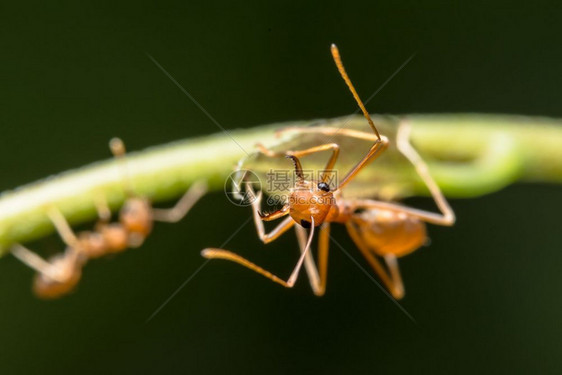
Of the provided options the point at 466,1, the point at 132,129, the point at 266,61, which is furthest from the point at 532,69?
the point at 132,129

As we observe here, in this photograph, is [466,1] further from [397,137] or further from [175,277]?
[175,277]

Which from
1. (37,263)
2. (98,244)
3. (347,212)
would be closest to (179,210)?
(98,244)

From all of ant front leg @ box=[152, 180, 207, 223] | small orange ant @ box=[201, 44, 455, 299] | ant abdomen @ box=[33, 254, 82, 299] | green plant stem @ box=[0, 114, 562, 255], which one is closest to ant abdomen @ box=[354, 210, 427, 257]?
small orange ant @ box=[201, 44, 455, 299]

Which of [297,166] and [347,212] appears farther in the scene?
[347,212]

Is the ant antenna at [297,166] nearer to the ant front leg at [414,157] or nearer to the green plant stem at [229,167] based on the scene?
the green plant stem at [229,167]

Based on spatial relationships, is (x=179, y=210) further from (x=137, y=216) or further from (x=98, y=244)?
(x=98, y=244)
